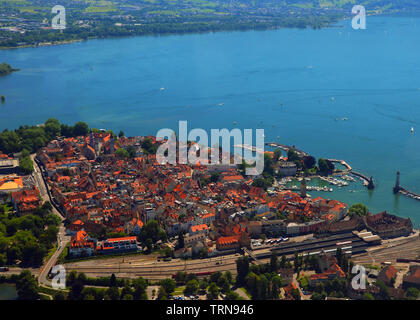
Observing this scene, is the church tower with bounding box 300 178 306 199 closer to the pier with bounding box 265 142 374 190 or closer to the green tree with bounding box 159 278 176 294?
the pier with bounding box 265 142 374 190

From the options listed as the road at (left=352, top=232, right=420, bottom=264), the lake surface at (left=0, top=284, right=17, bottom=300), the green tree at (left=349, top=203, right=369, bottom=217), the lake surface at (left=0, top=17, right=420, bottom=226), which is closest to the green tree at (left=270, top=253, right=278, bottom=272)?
the road at (left=352, top=232, right=420, bottom=264)

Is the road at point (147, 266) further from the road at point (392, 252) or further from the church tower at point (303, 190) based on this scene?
the church tower at point (303, 190)

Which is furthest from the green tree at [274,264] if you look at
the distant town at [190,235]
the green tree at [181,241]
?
the green tree at [181,241]

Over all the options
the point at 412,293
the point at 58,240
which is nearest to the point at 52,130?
the point at 58,240

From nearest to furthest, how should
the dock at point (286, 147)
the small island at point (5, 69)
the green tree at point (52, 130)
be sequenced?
the dock at point (286, 147)
the green tree at point (52, 130)
the small island at point (5, 69)

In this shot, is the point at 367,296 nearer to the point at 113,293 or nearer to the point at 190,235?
the point at 190,235
